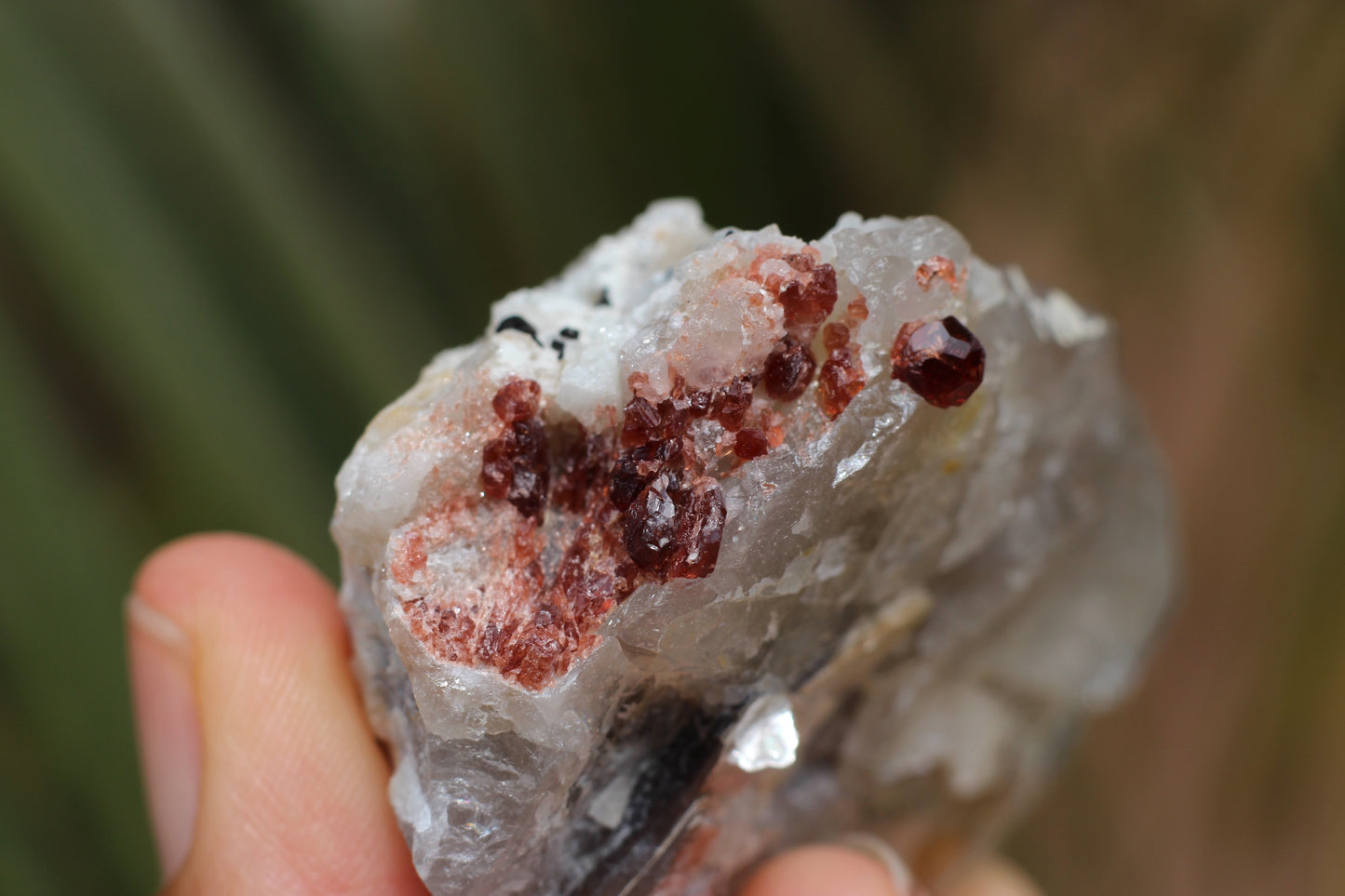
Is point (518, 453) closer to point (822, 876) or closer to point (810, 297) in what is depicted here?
point (810, 297)

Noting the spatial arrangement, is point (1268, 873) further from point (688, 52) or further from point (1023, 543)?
point (688, 52)

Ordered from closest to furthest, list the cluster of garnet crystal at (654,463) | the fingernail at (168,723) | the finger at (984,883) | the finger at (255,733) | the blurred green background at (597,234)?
the cluster of garnet crystal at (654,463), the finger at (255,733), the fingernail at (168,723), the finger at (984,883), the blurred green background at (597,234)

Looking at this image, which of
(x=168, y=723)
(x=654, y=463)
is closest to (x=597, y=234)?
(x=168, y=723)

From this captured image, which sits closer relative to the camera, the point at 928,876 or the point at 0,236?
the point at 928,876

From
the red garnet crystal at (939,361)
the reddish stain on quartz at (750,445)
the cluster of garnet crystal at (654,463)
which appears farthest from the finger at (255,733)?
the red garnet crystal at (939,361)

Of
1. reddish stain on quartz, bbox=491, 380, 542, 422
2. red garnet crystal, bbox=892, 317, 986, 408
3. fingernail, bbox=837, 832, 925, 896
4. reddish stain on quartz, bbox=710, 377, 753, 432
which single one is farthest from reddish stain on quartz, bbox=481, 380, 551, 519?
fingernail, bbox=837, 832, 925, 896

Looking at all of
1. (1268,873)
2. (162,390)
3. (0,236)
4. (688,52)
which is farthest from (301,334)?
(1268,873)

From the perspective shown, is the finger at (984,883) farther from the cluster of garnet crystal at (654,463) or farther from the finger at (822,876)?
the cluster of garnet crystal at (654,463)
